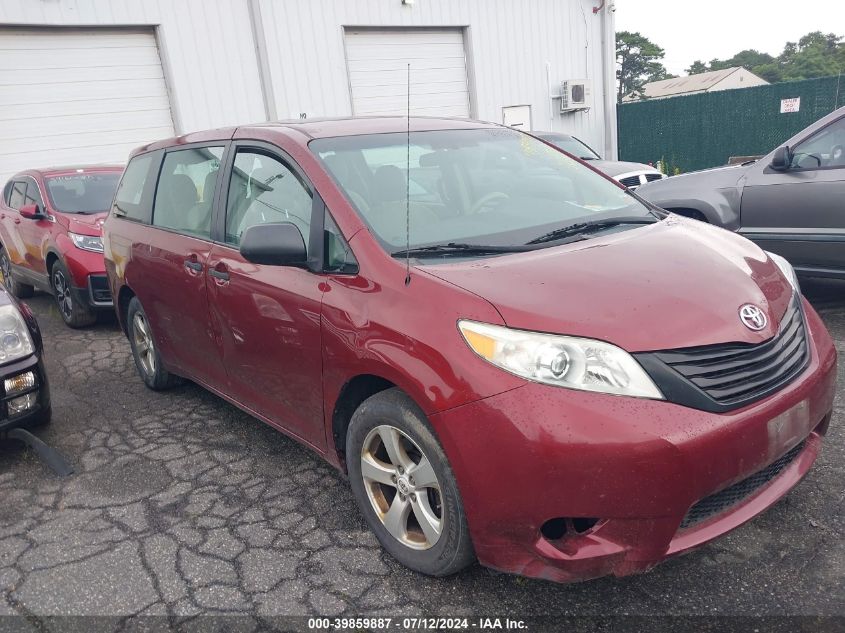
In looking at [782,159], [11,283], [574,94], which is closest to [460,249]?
[782,159]

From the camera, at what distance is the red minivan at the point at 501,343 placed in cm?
208

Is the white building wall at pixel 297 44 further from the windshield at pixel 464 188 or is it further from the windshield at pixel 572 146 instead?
the windshield at pixel 464 188

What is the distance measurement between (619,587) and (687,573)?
0.26m

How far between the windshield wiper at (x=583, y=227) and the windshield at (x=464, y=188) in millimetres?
35

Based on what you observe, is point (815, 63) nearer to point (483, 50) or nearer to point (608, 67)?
point (608, 67)

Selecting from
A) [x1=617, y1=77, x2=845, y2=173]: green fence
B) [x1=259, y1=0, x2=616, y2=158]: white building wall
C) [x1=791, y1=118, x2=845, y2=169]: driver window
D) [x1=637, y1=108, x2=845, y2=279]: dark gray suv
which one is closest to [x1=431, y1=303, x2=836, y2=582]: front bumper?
[x1=637, y1=108, x2=845, y2=279]: dark gray suv

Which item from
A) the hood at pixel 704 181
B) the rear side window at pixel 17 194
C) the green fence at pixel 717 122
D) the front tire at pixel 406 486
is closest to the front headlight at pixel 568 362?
the front tire at pixel 406 486

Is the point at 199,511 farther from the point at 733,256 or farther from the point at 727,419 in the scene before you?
the point at 733,256

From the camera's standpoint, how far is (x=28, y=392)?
377cm

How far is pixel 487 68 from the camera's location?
46.7 ft

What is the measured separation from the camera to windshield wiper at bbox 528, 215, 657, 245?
2.82m

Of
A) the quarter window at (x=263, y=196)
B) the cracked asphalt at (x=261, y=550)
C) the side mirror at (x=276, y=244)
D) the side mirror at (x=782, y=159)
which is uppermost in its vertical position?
the quarter window at (x=263, y=196)

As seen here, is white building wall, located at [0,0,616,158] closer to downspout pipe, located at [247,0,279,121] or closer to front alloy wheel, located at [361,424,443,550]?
downspout pipe, located at [247,0,279,121]

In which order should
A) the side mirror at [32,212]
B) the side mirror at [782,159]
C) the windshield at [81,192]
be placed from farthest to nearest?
the windshield at [81,192]
the side mirror at [32,212]
the side mirror at [782,159]
